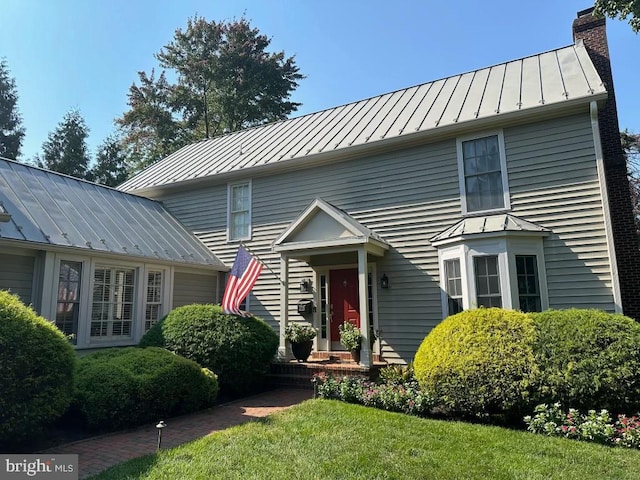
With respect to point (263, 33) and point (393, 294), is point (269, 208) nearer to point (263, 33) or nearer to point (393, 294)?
point (393, 294)

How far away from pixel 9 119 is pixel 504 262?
112 ft

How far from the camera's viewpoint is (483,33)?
11.0 meters

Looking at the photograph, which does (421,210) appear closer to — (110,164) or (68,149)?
(110,164)

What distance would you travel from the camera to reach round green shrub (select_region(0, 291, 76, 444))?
4745 millimetres

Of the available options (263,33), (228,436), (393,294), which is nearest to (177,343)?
(228,436)

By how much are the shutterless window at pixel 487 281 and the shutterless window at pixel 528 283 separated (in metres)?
0.41

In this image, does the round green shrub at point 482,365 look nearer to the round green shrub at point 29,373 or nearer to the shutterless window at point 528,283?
the shutterless window at point 528,283

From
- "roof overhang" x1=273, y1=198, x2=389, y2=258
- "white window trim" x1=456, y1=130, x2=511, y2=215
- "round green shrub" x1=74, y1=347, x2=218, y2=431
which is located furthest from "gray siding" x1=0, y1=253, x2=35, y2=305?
"white window trim" x1=456, y1=130, x2=511, y2=215

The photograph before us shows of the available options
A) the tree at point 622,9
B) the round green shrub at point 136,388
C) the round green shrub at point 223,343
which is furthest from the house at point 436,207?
the round green shrub at point 136,388

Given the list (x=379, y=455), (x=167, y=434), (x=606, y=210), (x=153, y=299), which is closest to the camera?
(x=379, y=455)

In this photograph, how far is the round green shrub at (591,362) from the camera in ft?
17.7

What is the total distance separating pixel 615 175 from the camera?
9.34 metres

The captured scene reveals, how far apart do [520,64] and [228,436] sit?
1115cm

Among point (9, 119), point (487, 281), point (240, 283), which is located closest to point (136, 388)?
point (240, 283)
